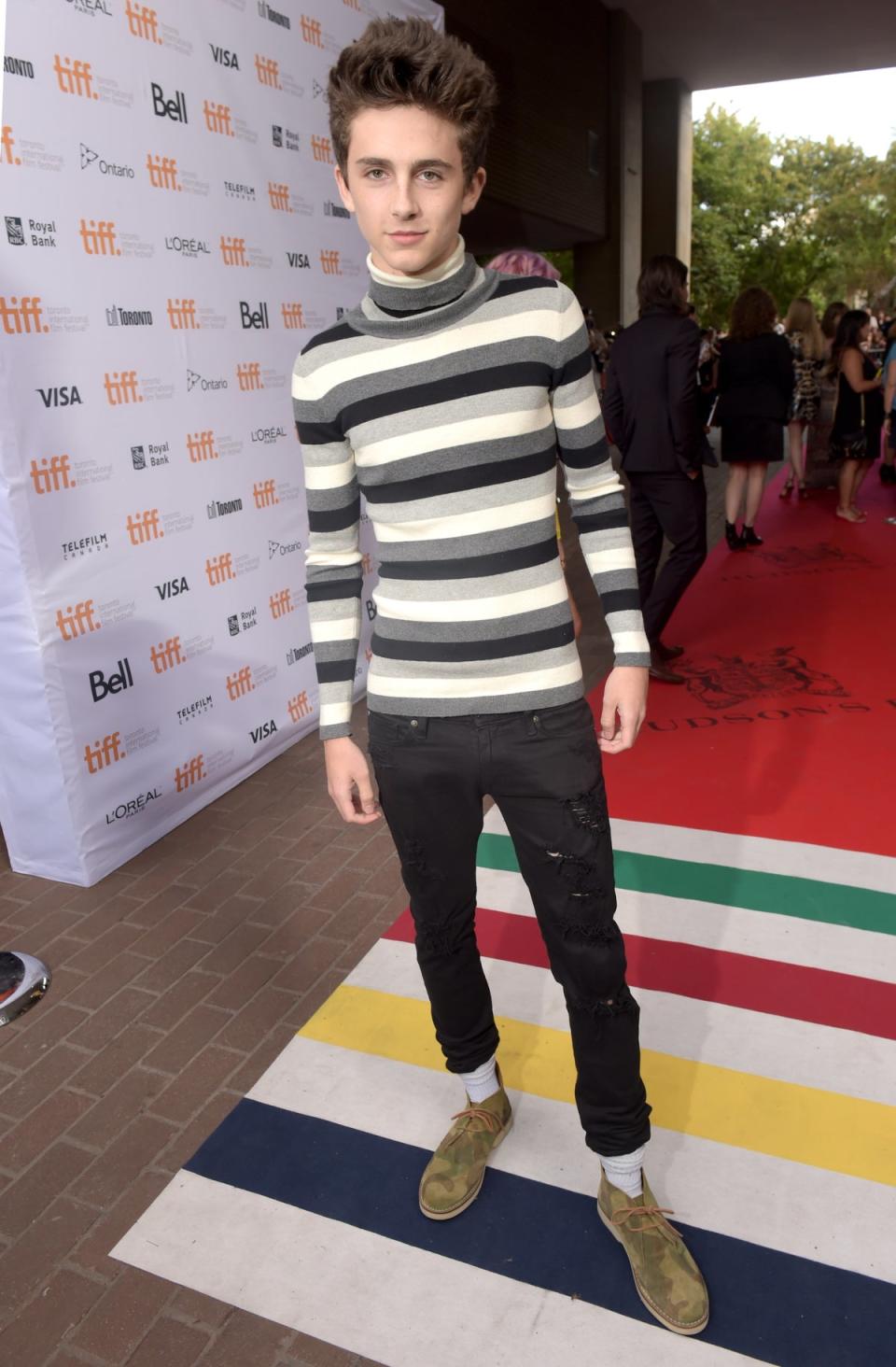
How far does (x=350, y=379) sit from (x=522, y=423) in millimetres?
319

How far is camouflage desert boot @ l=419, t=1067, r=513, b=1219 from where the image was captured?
2.32 m

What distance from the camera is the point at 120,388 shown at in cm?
392

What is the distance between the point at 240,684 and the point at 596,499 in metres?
3.21

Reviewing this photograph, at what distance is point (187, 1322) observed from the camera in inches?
83.1

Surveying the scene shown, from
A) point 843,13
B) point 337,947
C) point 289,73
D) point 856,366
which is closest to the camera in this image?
point 337,947

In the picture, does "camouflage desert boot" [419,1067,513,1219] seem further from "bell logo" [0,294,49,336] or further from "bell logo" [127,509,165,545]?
"bell logo" [0,294,49,336]

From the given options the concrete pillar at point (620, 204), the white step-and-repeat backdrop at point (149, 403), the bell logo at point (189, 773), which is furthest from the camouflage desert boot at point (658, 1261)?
the concrete pillar at point (620, 204)

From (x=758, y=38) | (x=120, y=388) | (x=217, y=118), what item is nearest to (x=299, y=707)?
(x=120, y=388)

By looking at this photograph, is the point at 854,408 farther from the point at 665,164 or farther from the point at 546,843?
the point at 665,164

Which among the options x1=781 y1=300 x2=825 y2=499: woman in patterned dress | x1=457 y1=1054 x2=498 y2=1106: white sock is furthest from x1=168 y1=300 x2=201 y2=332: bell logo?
x1=781 y1=300 x2=825 y2=499: woman in patterned dress

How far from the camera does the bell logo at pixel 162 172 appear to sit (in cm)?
400

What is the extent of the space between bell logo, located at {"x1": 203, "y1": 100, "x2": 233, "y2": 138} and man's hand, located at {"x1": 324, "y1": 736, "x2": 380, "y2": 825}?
143 inches

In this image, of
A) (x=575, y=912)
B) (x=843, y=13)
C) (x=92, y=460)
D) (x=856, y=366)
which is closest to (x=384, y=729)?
(x=575, y=912)

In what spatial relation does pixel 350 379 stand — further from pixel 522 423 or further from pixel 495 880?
pixel 495 880
